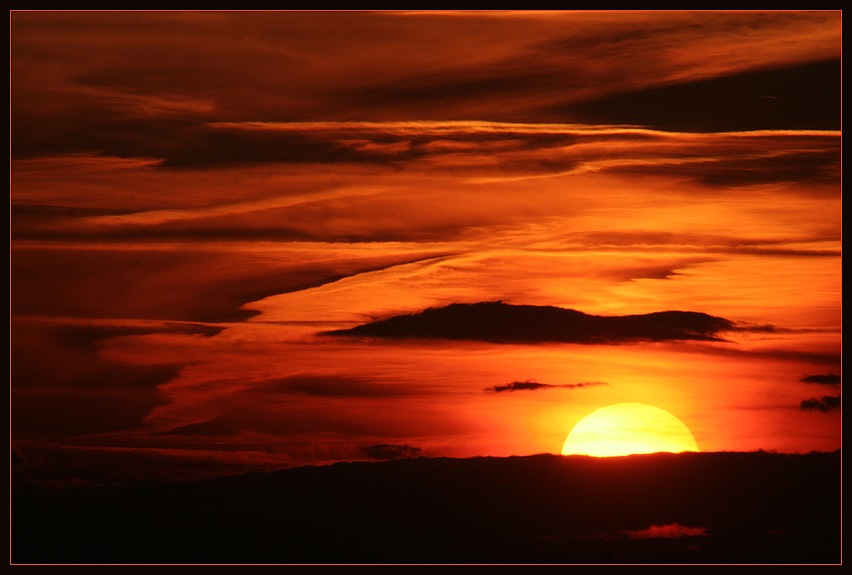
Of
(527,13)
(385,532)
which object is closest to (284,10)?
(527,13)

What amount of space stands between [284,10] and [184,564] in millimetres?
7425

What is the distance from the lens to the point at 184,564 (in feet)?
41.7

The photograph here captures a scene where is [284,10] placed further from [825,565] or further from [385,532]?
[825,565]

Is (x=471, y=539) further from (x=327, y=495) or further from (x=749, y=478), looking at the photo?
(x=749, y=478)

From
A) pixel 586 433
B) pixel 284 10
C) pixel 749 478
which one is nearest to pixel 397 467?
pixel 586 433

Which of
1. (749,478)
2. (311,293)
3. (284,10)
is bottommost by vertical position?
(749,478)

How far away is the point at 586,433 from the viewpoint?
13.7 meters

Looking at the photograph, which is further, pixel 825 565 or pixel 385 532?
pixel 385 532

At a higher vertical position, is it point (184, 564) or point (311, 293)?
point (311, 293)

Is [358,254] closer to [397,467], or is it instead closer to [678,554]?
[397,467]

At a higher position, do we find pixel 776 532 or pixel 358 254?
pixel 358 254

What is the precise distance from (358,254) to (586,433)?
4.16 m

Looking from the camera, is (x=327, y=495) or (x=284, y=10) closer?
(x=284, y=10)

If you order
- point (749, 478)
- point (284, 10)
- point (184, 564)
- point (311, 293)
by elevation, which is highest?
point (284, 10)
